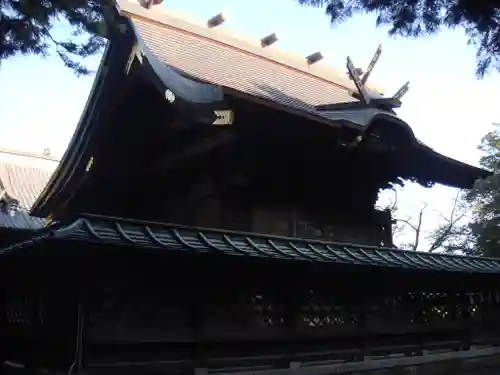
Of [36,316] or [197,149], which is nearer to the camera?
[36,316]

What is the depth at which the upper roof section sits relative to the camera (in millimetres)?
8336

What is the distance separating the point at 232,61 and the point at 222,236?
5.28 meters

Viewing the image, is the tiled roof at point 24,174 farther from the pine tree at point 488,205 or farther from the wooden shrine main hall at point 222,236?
the pine tree at point 488,205

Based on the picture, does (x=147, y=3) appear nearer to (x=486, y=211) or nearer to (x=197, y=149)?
(x=197, y=149)

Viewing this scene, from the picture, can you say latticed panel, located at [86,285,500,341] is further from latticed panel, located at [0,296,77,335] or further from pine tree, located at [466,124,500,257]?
pine tree, located at [466,124,500,257]

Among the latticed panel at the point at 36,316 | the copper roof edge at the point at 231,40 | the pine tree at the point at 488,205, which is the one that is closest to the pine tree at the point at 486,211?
the pine tree at the point at 488,205

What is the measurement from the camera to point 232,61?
31.9 feet

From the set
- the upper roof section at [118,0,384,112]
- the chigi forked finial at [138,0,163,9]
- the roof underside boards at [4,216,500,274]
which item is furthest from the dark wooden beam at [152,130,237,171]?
the chigi forked finial at [138,0,163,9]

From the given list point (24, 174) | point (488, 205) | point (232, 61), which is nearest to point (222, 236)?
point (232, 61)

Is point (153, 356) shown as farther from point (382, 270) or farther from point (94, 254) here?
point (382, 270)

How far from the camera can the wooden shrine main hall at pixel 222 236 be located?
4473 millimetres

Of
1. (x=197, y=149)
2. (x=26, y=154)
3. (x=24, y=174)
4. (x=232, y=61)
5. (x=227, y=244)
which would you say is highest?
(x=26, y=154)

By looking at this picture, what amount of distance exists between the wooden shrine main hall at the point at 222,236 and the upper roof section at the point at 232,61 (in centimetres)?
5

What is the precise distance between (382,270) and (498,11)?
9.29ft
